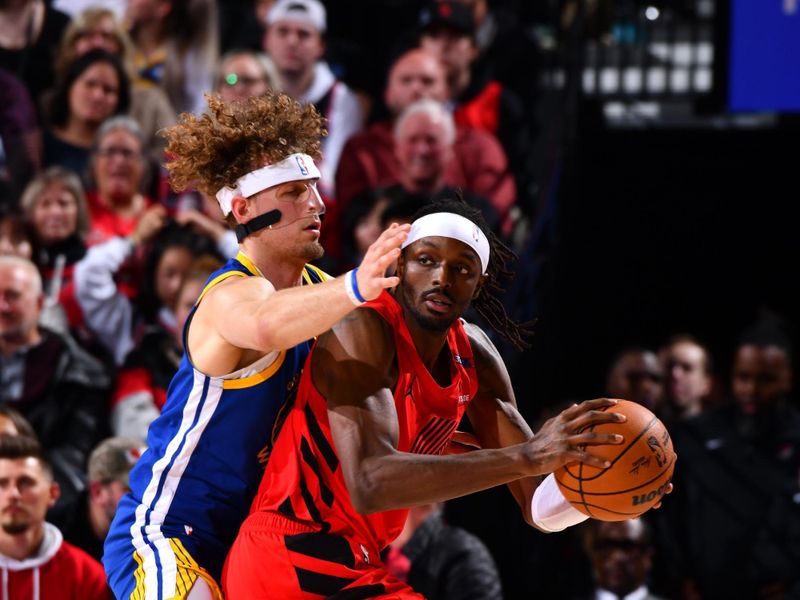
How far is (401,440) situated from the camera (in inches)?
155

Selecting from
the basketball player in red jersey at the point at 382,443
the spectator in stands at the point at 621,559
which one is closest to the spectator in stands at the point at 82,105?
the spectator in stands at the point at 621,559

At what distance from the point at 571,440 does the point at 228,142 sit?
1.49 m

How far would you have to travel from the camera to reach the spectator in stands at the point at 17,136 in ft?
26.7

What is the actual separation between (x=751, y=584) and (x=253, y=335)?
4.53 metres

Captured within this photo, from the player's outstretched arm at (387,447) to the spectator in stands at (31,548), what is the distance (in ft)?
7.70

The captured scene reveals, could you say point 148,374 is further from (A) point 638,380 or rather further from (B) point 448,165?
(A) point 638,380

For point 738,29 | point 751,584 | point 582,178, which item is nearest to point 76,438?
point 751,584

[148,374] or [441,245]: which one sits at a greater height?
[441,245]

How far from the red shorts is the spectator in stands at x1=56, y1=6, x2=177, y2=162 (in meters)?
4.86

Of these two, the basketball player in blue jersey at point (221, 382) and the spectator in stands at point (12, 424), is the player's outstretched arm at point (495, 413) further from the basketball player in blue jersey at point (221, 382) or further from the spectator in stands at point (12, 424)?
the spectator in stands at point (12, 424)

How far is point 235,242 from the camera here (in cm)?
775

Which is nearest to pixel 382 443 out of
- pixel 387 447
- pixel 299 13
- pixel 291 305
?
pixel 387 447

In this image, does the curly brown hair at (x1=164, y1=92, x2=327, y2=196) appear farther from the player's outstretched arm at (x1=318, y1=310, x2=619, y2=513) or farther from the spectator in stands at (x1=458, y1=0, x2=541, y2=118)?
the spectator in stands at (x1=458, y1=0, x2=541, y2=118)

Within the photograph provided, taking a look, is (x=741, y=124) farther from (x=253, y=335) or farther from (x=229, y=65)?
(x=253, y=335)
